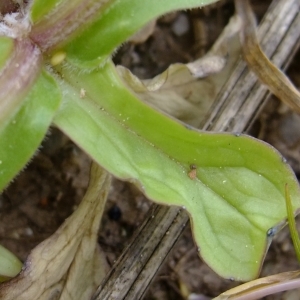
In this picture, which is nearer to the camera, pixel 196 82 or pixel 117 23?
pixel 117 23

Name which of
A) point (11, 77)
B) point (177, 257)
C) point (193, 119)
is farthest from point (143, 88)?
point (177, 257)

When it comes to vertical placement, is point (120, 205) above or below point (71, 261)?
below

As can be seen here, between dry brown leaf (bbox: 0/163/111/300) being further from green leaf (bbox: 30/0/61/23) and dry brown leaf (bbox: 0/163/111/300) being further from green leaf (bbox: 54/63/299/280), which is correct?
green leaf (bbox: 30/0/61/23)

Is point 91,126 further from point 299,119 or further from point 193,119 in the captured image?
point 299,119

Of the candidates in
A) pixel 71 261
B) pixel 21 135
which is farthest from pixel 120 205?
pixel 21 135

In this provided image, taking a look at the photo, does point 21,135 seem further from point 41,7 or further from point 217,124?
point 217,124

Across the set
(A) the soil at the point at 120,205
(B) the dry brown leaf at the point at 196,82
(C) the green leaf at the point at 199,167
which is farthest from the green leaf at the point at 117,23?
(A) the soil at the point at 120,205
